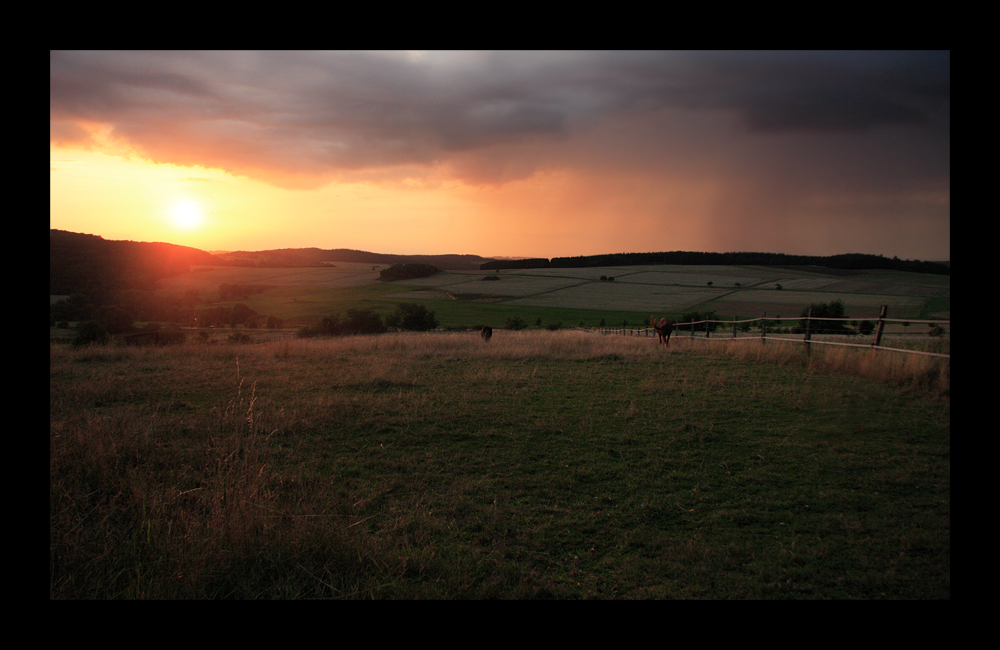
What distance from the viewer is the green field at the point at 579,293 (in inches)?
1832

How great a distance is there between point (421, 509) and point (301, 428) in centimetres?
357

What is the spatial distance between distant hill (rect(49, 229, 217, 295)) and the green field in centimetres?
827

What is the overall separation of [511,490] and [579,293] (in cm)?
5938

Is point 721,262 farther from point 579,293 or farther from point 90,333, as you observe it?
point 90,333

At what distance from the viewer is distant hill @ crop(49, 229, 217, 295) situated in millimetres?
19406

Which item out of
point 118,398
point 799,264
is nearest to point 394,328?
point 118,398

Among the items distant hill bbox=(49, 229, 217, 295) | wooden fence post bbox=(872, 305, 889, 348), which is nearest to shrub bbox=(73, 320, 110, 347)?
distant hill bbox=(49, 229, 217, 295)

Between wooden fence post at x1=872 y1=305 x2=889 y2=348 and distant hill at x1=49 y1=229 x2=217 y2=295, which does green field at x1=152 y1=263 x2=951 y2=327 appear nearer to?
distant hill at x1=49 y1=229 x2=217 y2=295

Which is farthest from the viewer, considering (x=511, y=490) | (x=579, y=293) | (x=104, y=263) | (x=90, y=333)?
(x=579, y=293)

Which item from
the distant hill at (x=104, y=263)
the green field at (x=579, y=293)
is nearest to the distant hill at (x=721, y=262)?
the green field at (x=579, y=293)

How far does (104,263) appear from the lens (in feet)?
81.0

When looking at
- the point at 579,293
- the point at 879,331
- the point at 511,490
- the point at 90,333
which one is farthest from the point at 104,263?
the point at 579,293

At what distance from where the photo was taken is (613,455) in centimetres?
597
